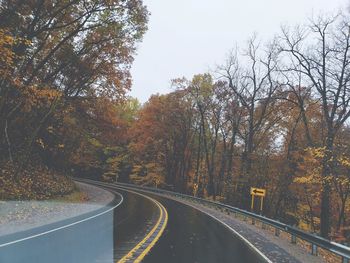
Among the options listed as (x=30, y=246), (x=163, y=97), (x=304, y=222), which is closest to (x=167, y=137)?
(x=163, y=97)

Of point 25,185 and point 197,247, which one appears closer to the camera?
point 197,247

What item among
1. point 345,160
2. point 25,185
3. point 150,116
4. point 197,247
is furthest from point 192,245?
point 150,116

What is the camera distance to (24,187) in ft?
79.5

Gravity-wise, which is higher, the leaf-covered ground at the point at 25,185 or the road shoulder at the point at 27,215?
the leaf-covered ground at the point at 25,185

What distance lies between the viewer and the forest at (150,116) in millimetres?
22500

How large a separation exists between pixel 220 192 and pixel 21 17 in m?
34.7

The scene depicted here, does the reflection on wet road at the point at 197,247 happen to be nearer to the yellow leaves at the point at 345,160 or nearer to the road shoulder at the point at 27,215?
the road shoulder at the point at 27,215

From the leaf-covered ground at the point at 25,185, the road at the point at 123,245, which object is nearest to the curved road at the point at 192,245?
the road at the point at 123,245

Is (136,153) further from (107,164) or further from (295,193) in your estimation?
(295,193)

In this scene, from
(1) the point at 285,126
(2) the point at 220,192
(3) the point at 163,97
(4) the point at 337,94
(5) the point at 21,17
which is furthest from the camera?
(3) the point at 163,97

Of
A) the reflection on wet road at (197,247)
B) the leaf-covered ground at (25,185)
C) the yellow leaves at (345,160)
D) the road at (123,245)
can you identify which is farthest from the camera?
the leaf-covered ground at (25,185)

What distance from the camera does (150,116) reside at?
64125 mm

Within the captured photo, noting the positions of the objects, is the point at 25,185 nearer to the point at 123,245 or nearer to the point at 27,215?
the point at 27,215

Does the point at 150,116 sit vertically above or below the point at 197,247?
above
